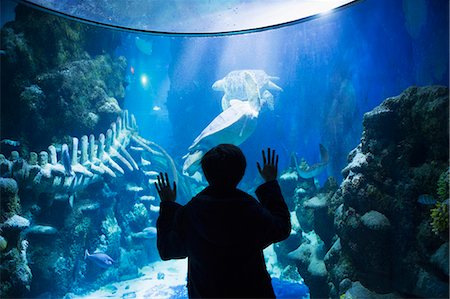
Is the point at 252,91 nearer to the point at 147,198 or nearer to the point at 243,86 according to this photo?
the point at 243,86

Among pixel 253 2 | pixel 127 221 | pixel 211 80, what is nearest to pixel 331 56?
pixel 211 80

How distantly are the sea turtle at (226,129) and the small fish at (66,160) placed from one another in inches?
139

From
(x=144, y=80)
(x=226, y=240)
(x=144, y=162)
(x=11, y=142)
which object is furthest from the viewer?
(x=144, y=80)

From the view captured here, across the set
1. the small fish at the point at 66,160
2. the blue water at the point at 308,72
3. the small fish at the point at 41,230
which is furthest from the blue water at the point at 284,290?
the small fish at the point at 66,160

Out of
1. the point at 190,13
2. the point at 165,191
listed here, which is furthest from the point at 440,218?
the point at 190,13

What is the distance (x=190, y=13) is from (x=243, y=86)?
7.99 metres

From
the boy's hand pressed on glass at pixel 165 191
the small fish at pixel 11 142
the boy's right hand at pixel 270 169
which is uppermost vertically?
the small fish at pixel 11 142

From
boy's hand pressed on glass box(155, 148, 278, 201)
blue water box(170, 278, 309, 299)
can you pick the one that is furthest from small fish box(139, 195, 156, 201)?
boy's hand pressed on glass box(155, 148, 278, 201)

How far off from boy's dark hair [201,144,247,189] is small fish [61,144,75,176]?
21.6ft

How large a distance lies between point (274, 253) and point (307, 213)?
202 centimetres

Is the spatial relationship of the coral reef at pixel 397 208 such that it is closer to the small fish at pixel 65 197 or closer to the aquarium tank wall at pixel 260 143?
the aquarium tank wall at pixel 260 143

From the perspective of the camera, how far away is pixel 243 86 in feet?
37.6

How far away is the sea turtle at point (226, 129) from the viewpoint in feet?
30.3

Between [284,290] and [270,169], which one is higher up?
[270,169]
